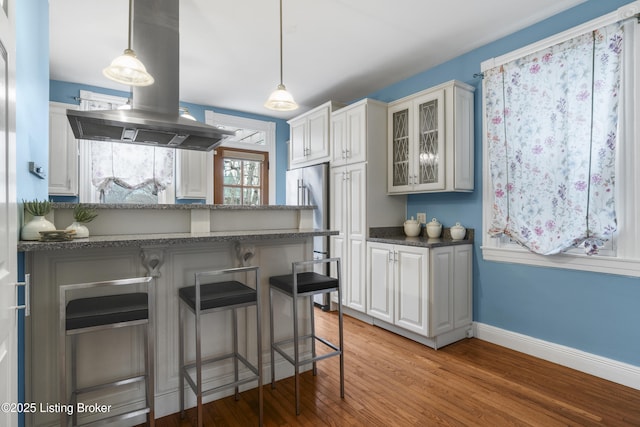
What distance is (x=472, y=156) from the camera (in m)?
3.15

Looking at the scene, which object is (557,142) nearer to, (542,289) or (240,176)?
(542,289)

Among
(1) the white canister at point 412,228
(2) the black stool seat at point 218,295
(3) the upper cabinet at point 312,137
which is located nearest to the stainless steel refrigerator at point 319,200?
(3) the upper cabinet at point 312,137

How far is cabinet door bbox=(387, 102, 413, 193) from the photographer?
3.47 meters

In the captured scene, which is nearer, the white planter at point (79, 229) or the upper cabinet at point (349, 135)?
the white planter at point (79, 229)

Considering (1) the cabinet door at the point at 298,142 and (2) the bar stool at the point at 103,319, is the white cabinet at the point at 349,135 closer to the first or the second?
(1) the cabinet door at the point at 298,142

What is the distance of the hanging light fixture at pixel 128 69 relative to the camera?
1860 mm

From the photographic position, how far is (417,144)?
A: 11.0ft

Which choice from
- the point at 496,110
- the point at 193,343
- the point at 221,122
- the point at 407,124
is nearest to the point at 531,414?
the point at 193,343

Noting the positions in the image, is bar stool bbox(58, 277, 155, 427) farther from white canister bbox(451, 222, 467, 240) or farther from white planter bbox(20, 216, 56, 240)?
white canister bbox(451, 222, 467, 240)

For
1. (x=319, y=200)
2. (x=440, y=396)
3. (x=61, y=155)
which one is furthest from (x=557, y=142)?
(x=61, y=155)

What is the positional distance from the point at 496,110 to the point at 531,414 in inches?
92.4

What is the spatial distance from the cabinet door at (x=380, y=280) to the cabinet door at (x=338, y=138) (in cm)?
106

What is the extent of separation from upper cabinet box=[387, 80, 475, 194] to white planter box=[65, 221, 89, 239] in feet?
8.97

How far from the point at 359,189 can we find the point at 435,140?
913 mm
